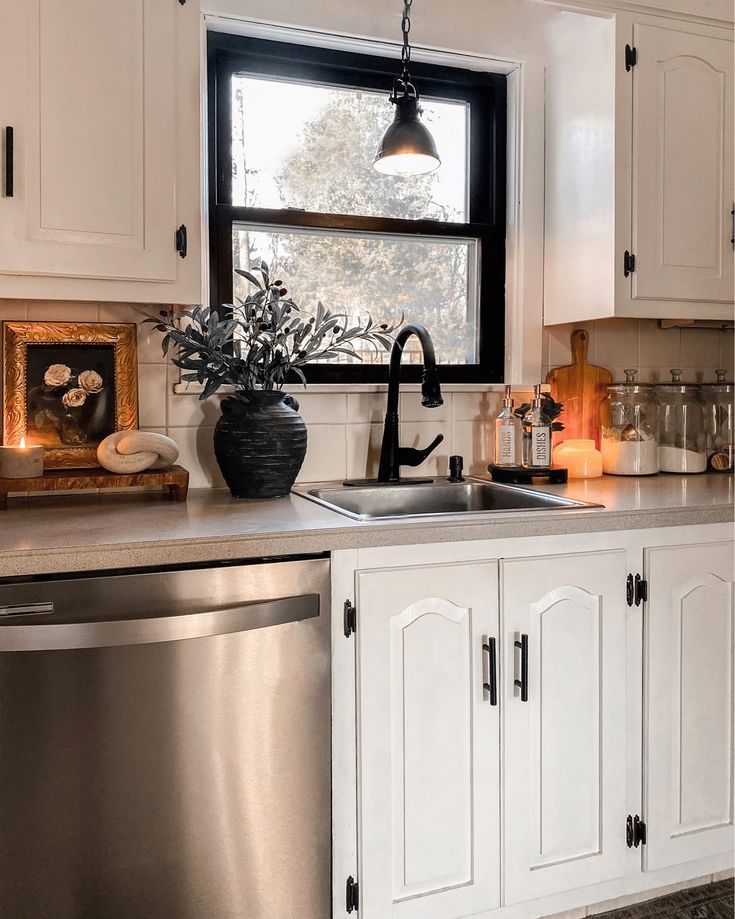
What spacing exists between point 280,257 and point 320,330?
0.37m

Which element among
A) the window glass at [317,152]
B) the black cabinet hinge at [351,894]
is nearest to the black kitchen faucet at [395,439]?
the window glass at [317,152]

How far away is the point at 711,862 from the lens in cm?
196

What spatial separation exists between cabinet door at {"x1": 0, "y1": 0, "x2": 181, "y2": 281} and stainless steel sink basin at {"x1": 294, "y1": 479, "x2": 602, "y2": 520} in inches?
27.6

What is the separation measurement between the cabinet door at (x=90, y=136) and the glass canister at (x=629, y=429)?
53.2 inches

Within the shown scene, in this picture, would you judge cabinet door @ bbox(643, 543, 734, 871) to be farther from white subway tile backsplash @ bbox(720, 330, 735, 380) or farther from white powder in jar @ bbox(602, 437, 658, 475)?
white subway tile backsplash @ bbox(720, 330, 735, 380)

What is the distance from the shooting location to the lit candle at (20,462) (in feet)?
5.82

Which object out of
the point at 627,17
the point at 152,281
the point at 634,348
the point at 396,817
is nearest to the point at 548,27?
the point at 627,17

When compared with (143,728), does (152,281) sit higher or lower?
higher

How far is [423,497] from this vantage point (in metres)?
2.20

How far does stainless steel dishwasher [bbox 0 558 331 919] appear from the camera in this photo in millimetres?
1374

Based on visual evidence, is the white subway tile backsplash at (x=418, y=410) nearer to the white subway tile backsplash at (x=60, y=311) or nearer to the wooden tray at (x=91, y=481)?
the wooden tray at (x=91, y=481)

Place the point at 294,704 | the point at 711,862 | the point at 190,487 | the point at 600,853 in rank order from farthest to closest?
the point at 190,487 → the point at 711,862 → the point at 600,853 → the point at 294,704

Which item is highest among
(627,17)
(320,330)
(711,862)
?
(627,17)

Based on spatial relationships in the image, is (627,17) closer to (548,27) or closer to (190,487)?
(548,27)
